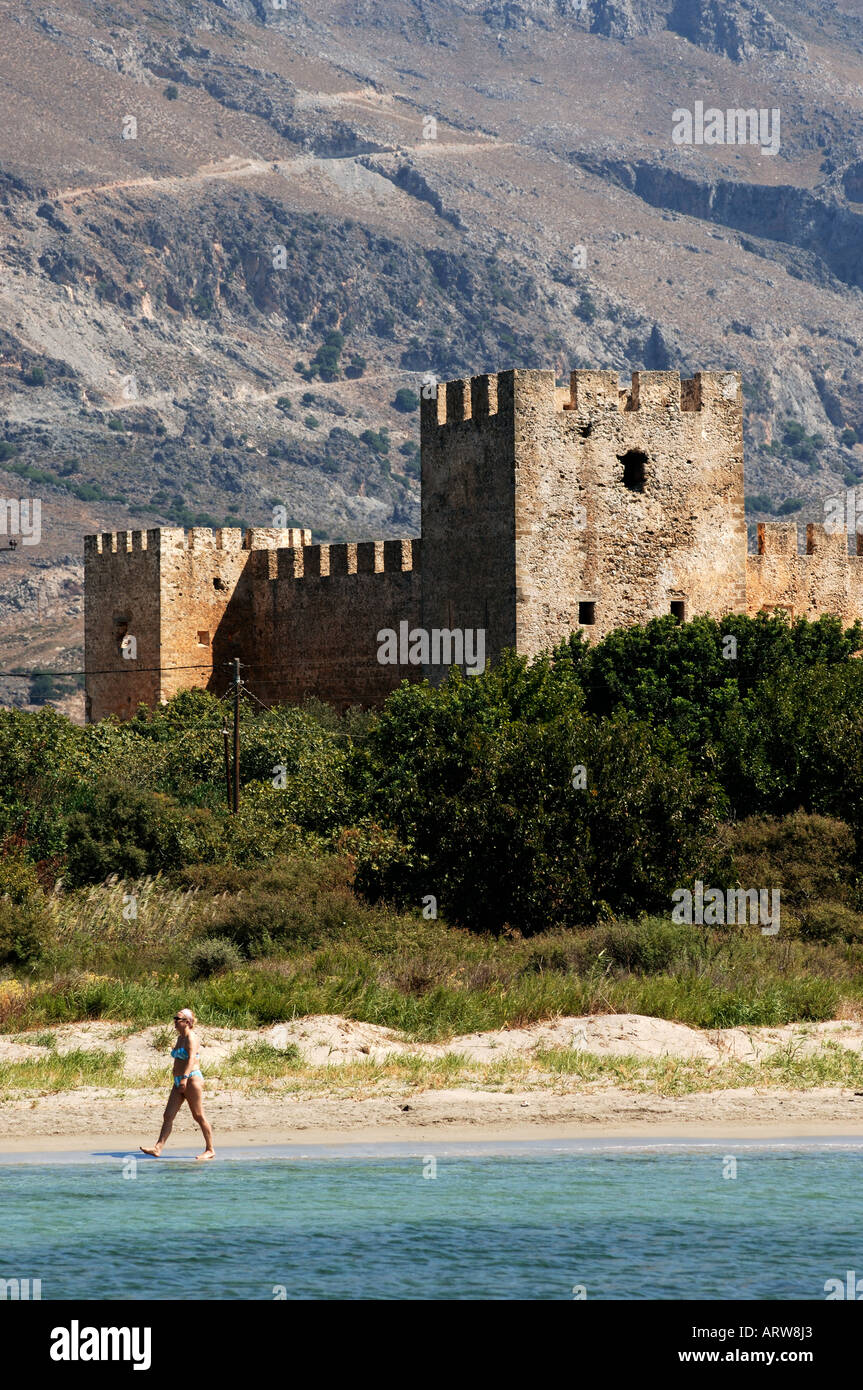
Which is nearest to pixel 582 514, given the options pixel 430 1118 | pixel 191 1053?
pixel 430 1118

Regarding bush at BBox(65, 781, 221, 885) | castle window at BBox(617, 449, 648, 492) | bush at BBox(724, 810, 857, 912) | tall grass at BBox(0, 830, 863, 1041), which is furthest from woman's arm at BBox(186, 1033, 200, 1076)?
castle window at BBox(617, 449, 648, 492)

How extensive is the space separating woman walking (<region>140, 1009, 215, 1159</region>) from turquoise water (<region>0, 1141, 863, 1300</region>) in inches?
10.7

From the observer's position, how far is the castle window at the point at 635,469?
3297cm

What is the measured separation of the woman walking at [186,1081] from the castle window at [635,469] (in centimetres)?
1755

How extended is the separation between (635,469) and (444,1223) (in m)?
18.5

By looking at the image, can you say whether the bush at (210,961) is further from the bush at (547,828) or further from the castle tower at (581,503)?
the castle tower at (581,503)

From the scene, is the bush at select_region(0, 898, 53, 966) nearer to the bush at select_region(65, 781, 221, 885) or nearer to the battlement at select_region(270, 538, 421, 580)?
the bush at select_region(65, 781, 221, 885)

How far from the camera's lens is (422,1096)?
2022cm

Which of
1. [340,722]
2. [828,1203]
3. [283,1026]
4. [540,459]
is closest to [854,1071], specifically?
[828,1203]

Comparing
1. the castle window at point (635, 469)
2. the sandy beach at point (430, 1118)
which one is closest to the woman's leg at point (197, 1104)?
the sandy beach at point (430, 1118)

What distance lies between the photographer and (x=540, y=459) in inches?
1266

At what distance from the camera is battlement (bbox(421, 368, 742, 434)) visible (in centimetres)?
3231

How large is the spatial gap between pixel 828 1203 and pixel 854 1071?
4424mm
